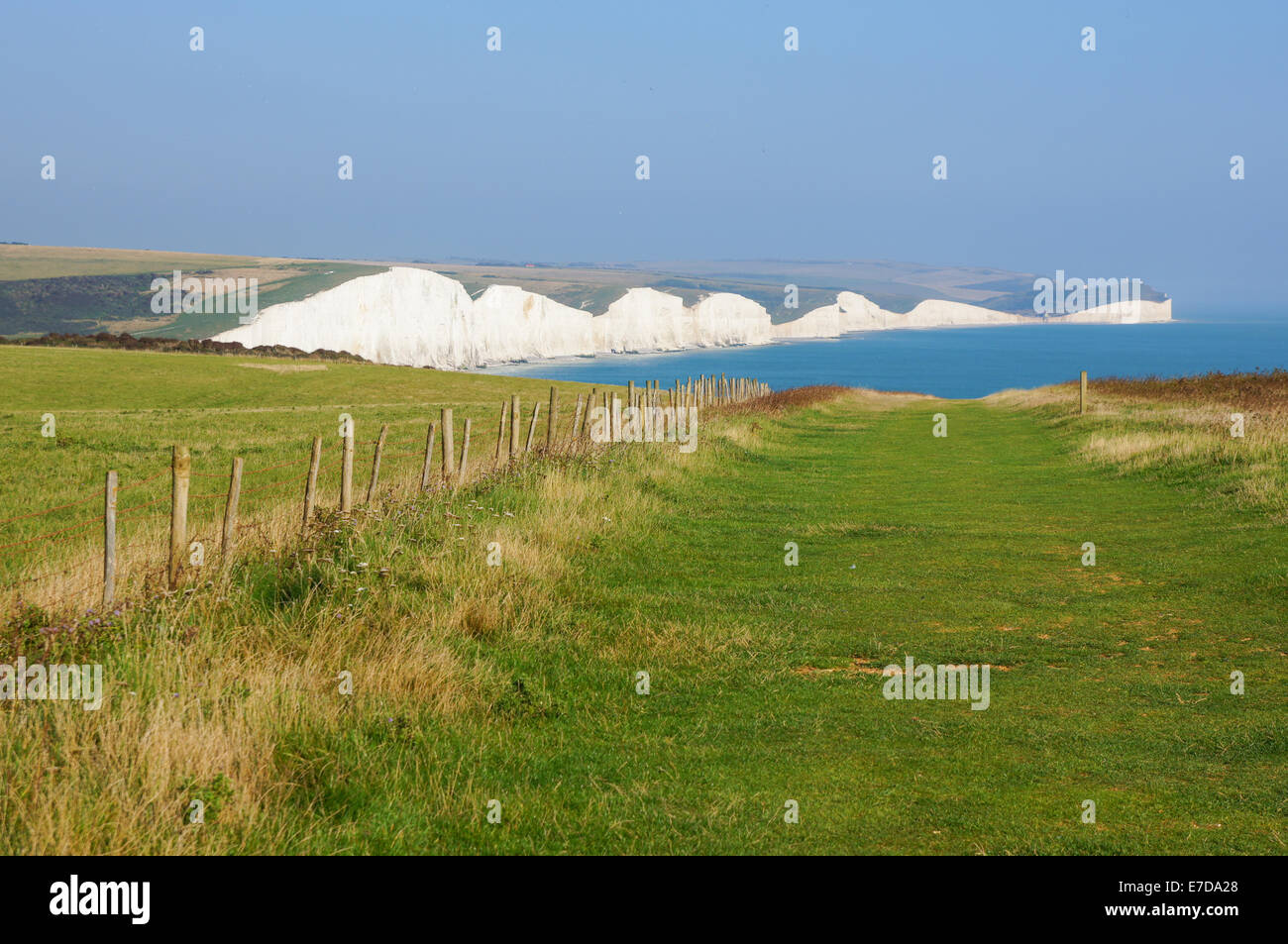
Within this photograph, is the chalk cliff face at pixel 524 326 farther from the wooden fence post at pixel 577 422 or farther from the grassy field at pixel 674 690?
the grassy field at pixel 674 690

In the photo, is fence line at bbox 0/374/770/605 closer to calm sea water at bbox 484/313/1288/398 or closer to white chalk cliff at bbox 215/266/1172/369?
white chalk cliff at bbox 215/266/1172/369

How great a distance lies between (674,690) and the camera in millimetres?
8172

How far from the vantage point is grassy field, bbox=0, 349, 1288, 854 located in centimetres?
550

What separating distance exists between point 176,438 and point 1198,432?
2802cm

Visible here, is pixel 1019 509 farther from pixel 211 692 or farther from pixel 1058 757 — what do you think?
pixel 211 692

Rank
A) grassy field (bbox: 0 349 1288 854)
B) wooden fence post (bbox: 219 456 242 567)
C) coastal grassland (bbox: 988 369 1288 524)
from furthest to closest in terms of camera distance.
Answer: coastal grassland (bbox: 988 369 1288 524) → wooden fence post (bbox: 219 456 242 567) → grassy field (bbox: 0 349 1288 854)

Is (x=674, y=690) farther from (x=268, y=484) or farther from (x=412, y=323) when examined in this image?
(x=412, y=323)

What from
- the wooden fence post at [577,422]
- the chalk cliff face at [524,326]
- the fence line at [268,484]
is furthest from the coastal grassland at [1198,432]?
the chalk cliff face at [524,326]

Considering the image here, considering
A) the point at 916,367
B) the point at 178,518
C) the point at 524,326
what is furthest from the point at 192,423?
the point at 916,367

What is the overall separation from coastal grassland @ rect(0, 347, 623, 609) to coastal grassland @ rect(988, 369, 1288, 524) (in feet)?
40.8

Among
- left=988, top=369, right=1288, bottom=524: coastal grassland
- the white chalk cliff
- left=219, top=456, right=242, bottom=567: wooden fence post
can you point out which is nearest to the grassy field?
left=219, top=456, right=242, bottom=567: wooden fence post

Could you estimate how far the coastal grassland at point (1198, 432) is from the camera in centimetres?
1708

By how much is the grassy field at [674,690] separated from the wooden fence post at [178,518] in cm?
30
